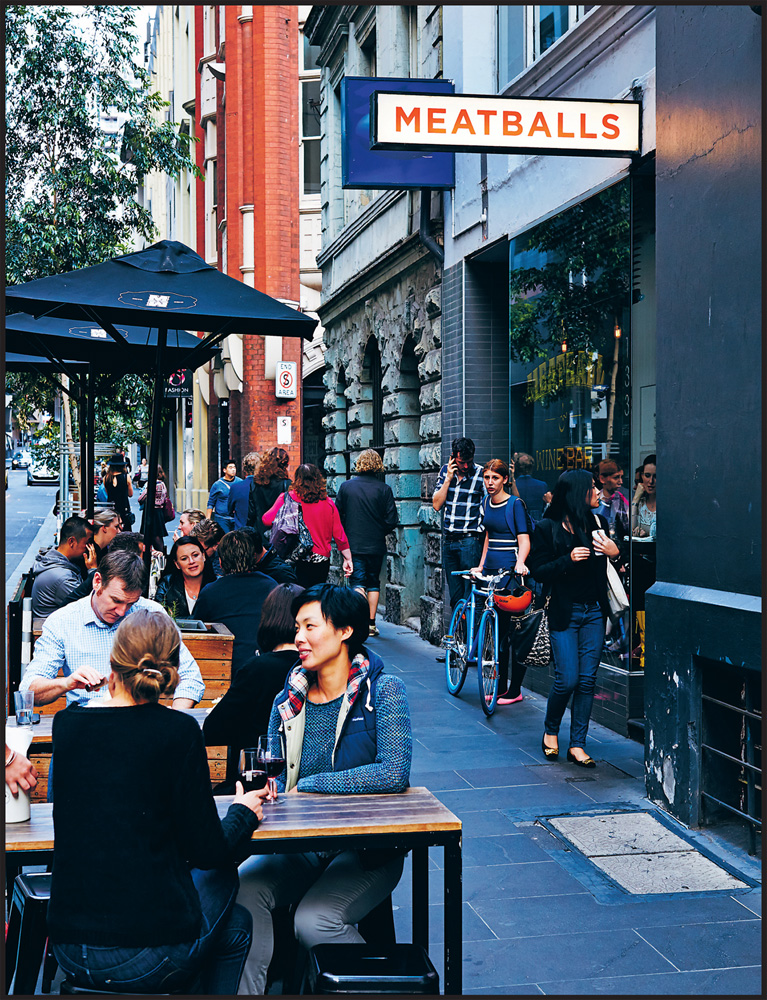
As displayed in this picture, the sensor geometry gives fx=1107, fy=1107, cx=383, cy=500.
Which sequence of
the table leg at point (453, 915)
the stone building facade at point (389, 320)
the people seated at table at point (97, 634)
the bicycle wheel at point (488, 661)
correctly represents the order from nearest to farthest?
the table leg at point (453, 915) → the people seated at table at point (97, 634) → the bicycle wheel at point (488, 661) → the stone building facade at point (389, 320)

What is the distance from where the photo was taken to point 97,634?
192 inches

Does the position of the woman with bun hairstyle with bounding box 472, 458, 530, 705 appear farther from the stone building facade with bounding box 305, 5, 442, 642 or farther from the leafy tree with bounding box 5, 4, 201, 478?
the leafy tree with bounding box 5, 4, 201, 478

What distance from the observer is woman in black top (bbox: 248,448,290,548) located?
36.3ft

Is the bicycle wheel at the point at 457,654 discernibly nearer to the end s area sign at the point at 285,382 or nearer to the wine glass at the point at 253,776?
the wine glass at the point at 253,776

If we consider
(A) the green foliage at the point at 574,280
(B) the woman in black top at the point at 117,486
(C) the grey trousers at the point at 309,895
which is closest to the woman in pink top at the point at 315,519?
(A) the green foliage at the point at 574,280

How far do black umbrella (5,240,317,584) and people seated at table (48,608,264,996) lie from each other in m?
3.86

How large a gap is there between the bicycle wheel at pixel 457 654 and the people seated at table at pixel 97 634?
A: 168 inches

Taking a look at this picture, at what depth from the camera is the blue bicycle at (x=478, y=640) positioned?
26.9ft

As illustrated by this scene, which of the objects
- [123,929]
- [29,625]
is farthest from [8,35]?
[123,929]

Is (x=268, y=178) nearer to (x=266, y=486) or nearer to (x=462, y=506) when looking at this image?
(x=266, y=486)

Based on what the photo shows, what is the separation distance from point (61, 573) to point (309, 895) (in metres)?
3.68

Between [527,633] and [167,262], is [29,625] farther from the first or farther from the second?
[527,633]

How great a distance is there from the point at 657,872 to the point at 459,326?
668 cm

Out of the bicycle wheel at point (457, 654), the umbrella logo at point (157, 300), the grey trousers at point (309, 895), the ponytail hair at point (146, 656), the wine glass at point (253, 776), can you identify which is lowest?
the bicycle wheel at point (457, 654)
